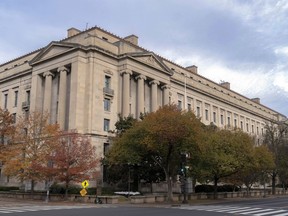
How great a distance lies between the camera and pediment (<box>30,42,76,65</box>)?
57.4m

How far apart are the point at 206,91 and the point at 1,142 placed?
49.1 m

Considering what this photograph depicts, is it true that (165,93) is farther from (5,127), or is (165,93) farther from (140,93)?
(5,127)

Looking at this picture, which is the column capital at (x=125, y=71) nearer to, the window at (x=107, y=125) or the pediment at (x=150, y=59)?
the pediment at (x=150, y=59)

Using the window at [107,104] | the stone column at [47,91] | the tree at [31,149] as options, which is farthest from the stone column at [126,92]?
the tree at [31,149]

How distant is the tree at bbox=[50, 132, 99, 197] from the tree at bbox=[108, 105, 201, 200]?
3479mm

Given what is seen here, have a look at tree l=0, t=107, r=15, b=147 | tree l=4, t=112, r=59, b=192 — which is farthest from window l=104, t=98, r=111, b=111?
tree l=0, t=107, r=15, b=147

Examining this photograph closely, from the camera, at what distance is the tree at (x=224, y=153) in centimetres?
4191

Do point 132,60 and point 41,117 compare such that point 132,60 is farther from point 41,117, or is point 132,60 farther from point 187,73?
point 187,73

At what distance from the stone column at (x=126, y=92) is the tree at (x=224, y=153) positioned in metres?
16.5

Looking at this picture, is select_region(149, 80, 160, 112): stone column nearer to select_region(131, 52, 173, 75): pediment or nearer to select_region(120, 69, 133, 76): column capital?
select_region(131, 52, 173, 75): pediment

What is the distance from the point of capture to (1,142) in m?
52.2

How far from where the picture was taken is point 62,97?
5619cm

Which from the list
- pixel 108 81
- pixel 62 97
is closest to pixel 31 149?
pixel 62 97

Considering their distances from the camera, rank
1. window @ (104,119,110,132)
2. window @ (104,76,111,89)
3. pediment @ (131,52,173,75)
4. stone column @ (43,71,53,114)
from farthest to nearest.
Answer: pediment @ (131,52,173,75) < stone column @ (43,71,53,114) < window @ (104,76,111,89) < window @ (104,119,110,132)
